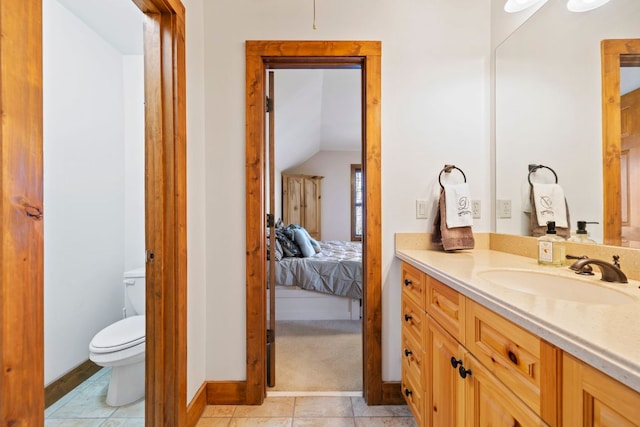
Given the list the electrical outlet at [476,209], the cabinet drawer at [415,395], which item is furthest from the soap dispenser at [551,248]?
the cabinet drawer at [415,395]

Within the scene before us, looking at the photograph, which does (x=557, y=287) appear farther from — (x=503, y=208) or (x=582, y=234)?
(x=503, y=208)

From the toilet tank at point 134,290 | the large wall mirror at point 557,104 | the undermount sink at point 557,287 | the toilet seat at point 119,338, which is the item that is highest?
the large wall mirror at point 557,104

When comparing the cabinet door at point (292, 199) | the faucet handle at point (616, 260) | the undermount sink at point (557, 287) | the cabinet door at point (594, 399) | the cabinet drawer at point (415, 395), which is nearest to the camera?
the cabinet door at point (594, 399)

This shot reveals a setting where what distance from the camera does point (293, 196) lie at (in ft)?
18.8

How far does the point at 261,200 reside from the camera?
1.67m

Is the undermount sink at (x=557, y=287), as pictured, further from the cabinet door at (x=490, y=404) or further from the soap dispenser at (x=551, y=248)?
the cabinet door at (x=490, y=404)

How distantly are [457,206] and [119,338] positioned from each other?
2101 millimetres

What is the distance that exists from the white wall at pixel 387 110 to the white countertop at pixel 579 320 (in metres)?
0.78

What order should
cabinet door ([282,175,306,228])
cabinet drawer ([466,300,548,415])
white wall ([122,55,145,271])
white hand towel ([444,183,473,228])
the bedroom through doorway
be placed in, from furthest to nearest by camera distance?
cabinet door ([282,175,306,228]) < white wall ([122,55,145,271]) < the bedroom through doorway < white hand towel ([444,183,473,228]) < cabinet drawer ([466,300,548,415])

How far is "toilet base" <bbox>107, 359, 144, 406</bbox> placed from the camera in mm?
1628

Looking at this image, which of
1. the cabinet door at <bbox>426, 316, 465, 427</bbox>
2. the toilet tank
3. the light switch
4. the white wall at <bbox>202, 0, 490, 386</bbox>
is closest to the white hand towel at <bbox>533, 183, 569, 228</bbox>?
the white wall at <bbox>202, 0, 490, 386</bbox>

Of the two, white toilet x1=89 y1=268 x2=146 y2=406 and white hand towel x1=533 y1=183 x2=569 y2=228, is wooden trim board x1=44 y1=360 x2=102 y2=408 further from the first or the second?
white hand towel x1=533 y1=183 x2=569 y2=228

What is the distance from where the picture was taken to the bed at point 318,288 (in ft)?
9.34

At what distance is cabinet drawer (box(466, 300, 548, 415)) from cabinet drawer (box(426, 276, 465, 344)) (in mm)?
44
